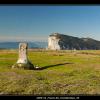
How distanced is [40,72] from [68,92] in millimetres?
802

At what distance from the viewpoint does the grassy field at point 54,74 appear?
9.06 m

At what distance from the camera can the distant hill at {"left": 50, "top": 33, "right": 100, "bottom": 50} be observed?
31.1ft

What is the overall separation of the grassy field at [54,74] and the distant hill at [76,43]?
0.34 feet

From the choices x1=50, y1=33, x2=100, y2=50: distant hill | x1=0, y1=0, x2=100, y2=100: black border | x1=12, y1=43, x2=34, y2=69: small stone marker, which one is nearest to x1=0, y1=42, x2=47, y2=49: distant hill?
x1=12, y1=43, x2=34, y2=69: small stone marker

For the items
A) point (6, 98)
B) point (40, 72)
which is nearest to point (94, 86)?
point (40, 72)

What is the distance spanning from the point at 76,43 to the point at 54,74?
2.83ft

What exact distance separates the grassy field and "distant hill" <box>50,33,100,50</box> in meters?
0.10

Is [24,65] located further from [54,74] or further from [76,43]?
[76,43]

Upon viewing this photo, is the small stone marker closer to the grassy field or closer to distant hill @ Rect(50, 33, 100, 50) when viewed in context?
the grassy field

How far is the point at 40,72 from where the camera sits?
30.8 feet

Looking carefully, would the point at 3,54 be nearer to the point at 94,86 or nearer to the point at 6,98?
the point at 6,98

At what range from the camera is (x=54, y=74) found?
9352 millimetres
